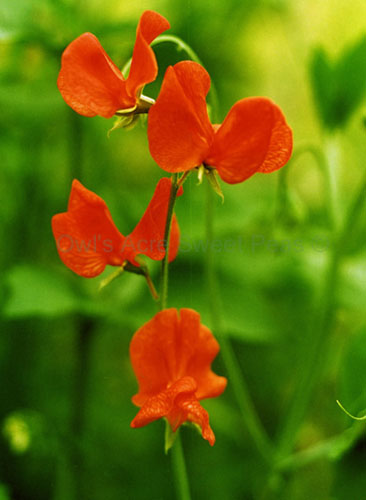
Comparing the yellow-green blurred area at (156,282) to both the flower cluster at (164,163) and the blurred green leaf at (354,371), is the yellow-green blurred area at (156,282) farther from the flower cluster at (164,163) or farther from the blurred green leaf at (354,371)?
the flower cluster at (164,163)

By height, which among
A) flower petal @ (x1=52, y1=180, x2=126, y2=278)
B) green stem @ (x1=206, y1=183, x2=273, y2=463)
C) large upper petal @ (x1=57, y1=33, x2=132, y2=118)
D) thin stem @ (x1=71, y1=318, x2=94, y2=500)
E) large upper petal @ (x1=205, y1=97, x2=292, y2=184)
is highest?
large upper petal @ (x1=57, y1=33, x2=132, y2=118)

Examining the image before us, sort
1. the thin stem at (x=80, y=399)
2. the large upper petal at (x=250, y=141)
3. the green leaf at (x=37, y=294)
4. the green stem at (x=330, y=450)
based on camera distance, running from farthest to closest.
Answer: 1. the thin stem at (x=80, y=399)
2. the green leaf at (x=37, y=294)
3. the green stem at (x=330, y=450)
4. the large upper petal at (x=250, y=141)

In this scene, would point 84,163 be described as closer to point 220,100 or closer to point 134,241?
point 220,100

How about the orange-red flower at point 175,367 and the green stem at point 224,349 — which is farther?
the green stem at point 224,349

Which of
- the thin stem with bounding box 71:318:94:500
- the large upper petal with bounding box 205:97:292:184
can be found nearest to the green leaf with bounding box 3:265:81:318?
the thin stem with bounding box 71:318:94:500

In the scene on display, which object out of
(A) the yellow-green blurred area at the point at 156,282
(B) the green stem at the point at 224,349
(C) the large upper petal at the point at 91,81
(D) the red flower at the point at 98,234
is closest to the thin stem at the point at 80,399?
(A) the yellow-green blurred area at the point at 156,282

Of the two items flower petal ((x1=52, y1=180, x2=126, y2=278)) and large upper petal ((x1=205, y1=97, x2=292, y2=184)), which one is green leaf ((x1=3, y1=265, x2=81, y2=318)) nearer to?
flower petal ((x1=52, y1=180, x2=126, y2=278))

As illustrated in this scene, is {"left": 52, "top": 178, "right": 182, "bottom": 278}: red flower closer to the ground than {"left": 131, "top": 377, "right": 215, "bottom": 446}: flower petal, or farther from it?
farther from it
